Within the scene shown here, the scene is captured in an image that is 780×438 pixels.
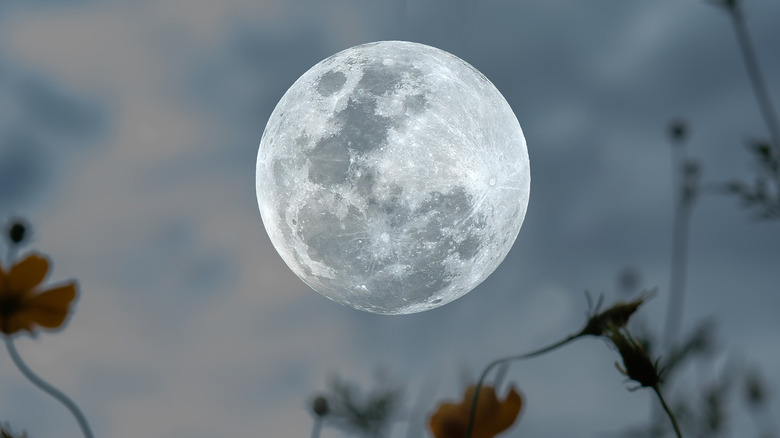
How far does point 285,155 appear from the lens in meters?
2.66

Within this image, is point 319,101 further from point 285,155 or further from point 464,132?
point 464,132

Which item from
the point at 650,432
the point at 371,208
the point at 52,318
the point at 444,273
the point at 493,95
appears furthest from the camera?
the point at 650,432

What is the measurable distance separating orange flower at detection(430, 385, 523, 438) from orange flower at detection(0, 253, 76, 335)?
0.59 metres

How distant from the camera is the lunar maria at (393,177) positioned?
8.02 ft

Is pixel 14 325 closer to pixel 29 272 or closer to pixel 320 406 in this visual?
pixel 29 272

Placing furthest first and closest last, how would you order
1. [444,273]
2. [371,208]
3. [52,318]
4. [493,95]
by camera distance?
1. [493,95]
2. [444,273]
3. [371,208]
4. [52,318]

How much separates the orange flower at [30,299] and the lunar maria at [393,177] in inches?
60.9

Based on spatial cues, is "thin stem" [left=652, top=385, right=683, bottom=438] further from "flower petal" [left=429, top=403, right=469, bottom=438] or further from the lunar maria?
the lunar maria

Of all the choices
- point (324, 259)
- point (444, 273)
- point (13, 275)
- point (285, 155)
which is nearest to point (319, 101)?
point (285, 155)

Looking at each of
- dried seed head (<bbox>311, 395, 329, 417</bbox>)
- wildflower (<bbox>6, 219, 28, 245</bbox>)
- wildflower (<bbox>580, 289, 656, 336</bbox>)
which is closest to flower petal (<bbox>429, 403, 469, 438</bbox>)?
wildflower (<bbox>580, 289, 656, 336</bbox>)

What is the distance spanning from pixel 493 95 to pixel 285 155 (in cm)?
100

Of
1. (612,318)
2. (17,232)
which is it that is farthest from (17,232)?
(612,318)

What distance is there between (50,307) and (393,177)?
5.27 ft

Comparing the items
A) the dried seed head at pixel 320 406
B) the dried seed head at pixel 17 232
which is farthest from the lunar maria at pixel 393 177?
the dried seed head at pixel 17 232
